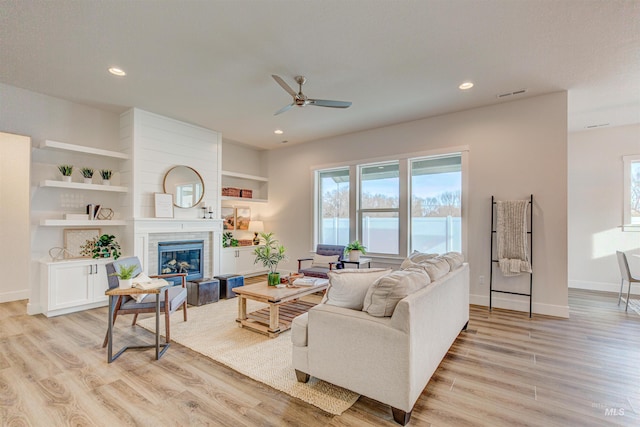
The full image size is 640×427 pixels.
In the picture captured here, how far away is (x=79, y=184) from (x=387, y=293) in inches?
179

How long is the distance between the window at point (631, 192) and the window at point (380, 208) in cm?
392

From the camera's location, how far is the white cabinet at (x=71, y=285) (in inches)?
153

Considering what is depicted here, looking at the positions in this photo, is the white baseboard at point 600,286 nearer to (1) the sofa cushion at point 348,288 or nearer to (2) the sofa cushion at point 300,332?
(1) the sofa cushion at point 348,288

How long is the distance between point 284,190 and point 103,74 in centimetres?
403

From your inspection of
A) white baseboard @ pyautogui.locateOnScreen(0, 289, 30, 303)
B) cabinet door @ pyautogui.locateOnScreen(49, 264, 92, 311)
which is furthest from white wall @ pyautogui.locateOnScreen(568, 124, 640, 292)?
white baseboard @ pyautogui.locateOnScreen(0, 289, 30, 303)

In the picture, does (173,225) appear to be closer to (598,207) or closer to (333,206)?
(333,206)

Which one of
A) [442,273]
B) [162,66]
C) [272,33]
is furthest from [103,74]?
[442,273]

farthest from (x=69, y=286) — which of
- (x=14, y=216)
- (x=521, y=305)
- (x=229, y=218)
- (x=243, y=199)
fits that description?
(x=521, y=305)

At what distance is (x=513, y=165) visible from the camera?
14.3 ft

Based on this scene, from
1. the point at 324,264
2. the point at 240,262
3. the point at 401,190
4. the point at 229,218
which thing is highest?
the point at 401,190

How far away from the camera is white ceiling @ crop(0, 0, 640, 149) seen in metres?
2.47

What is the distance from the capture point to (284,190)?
7020mm

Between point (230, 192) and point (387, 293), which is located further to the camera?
point (230, 192)

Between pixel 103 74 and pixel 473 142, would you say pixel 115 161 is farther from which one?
pixel 473 142
